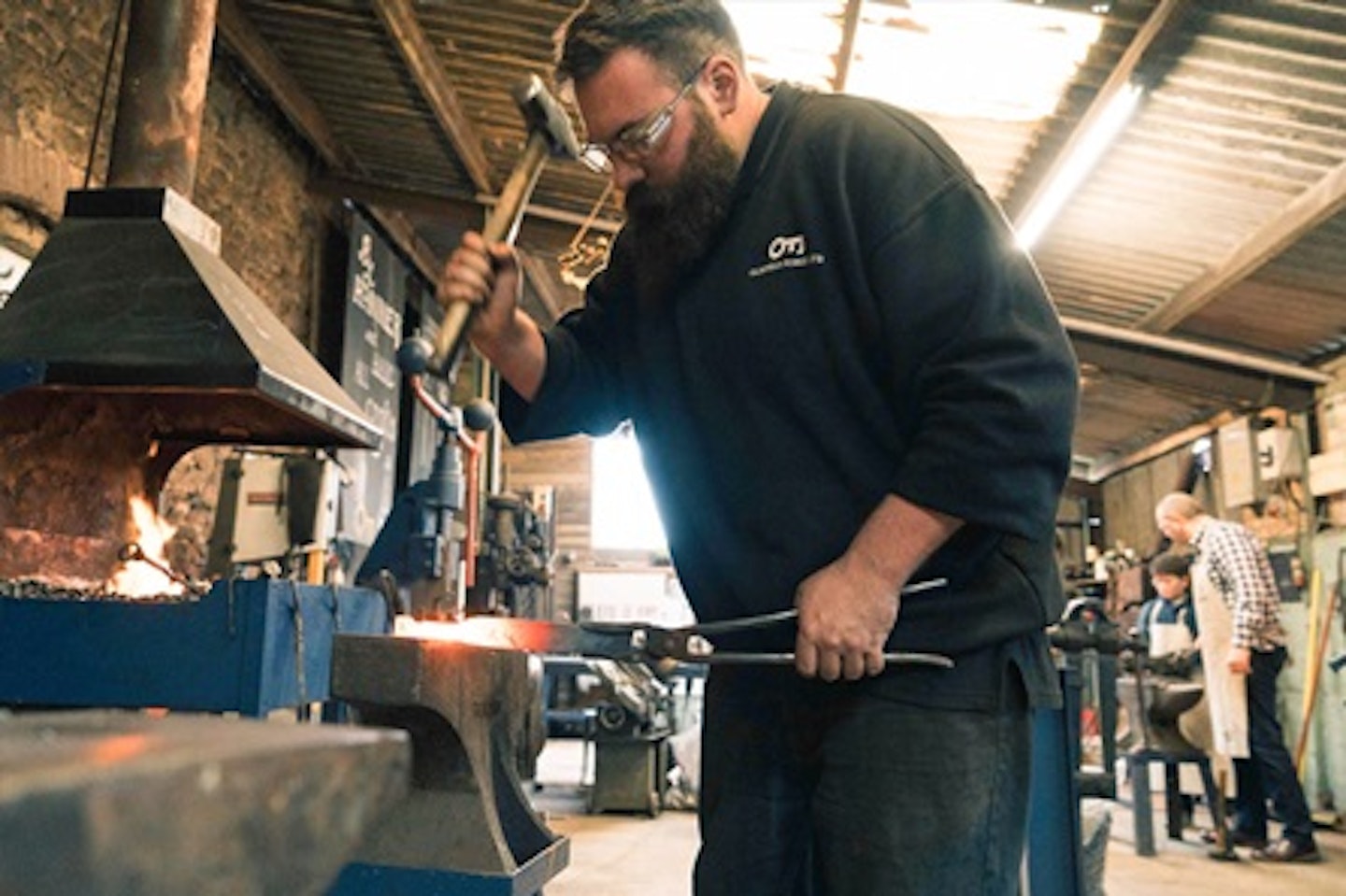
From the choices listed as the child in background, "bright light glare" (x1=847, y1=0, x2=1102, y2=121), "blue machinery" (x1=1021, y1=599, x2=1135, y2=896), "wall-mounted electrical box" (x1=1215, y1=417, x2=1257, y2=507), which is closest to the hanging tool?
"blue machinery" (x1=1021, y1=599, x2=1135, y2=896)

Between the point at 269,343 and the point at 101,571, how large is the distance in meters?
0.99

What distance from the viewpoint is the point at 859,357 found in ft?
4.38

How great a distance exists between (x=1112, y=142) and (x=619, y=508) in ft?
27.0

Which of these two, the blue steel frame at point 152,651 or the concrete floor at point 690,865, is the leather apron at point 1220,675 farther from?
the blue steel frame at point 152,651

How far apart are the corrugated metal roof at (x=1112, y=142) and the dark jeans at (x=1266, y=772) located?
2041mm

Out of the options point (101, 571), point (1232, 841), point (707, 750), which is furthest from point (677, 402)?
point (1232, 841)

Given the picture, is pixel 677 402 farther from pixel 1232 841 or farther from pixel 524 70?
pixel 1232 841

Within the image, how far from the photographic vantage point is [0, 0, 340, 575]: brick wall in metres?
4.05

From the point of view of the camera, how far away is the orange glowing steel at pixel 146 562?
350cm

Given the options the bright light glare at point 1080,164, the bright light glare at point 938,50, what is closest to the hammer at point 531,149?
the bright light glare at point 938,50

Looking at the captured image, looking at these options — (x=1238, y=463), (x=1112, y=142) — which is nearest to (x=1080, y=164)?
(x=1112, y=142)

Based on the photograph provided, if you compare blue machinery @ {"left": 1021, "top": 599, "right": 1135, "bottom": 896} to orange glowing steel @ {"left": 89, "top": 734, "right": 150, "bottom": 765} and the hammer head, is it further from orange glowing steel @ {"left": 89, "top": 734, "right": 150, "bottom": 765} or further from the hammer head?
orange glowing steel @ {"left": 89, "top": 734, "right": 150, "bottom": 765}

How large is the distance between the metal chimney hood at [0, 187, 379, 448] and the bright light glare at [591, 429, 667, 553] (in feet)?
28.9

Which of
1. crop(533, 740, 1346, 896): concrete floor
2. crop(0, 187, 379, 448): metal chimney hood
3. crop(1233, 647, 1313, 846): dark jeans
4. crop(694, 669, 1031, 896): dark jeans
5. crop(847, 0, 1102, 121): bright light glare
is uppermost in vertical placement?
crop(847, 0, 1102, 121): bright light glare
